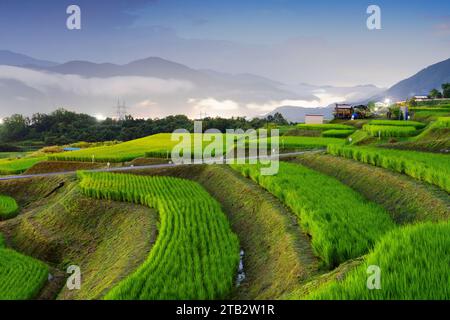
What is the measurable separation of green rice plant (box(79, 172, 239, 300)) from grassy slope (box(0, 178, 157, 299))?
802 millimetres

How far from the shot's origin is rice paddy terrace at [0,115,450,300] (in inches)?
301

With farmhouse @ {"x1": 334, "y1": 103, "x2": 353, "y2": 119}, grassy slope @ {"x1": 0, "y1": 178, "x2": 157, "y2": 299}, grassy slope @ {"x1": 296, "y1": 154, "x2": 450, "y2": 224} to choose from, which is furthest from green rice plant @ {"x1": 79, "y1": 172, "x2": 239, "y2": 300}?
farmhouse @ {"x1": 334, "y1": 103, "x2": 353, "y2": 119}

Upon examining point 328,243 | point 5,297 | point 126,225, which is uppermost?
point 328,243

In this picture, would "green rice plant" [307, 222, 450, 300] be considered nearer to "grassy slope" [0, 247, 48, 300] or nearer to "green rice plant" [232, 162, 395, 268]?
"green rice plant" [232, 162, 395, 268]

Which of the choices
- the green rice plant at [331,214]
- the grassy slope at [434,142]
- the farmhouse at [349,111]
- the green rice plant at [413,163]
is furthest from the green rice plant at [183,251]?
the farmhouse at [349,111]

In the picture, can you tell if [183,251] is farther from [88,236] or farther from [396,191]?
[88,236]

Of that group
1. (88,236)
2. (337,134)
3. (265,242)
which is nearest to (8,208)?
(88,236)

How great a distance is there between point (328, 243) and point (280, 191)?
694 centimetres

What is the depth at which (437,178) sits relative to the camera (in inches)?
619

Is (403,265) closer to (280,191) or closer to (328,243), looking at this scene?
(328,243)

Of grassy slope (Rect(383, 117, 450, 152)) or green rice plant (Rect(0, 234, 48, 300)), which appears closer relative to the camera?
green rice plant (Rect(0, 234, 48, 300))

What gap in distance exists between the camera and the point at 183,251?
1195cm
